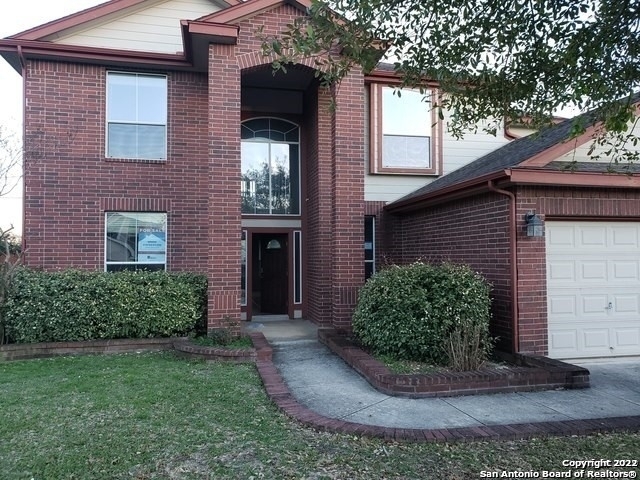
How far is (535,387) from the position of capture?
613cm

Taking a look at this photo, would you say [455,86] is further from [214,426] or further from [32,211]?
[32,211]

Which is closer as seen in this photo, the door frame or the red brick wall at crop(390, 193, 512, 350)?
the red brick wall at crop(390, 193, 512, 350)

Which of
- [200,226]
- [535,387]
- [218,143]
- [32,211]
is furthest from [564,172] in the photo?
[32,211]

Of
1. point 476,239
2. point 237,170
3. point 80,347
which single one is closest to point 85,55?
point 237,170

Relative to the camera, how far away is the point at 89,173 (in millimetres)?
10188

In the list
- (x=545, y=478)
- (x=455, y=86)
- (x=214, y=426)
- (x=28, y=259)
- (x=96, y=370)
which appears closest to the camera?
(x=545, y=478)

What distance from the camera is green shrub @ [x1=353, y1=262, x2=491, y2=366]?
22.2 ft

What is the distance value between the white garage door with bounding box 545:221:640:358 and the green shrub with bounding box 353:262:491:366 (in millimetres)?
1338

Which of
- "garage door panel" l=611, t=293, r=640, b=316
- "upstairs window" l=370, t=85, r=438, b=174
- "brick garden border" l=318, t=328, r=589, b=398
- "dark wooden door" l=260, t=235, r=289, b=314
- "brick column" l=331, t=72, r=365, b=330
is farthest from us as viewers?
"dark wooden door" l=260, t=235, r=289, b=314

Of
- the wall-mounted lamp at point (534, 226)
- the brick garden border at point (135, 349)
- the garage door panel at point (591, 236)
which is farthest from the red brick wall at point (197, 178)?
the garage door panel at point (591, 236)

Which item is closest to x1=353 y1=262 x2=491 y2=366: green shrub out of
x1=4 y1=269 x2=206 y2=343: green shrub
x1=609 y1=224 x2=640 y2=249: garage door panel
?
x1=609 y1=224 x2=640 y2=249: garage door panel

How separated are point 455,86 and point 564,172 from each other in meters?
2.61

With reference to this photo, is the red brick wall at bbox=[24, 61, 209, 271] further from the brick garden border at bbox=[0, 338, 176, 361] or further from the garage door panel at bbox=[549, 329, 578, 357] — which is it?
→ the garage door panel at bbox=[549, 329, 578, 357]

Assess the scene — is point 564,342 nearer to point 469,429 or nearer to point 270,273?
point 469,429
